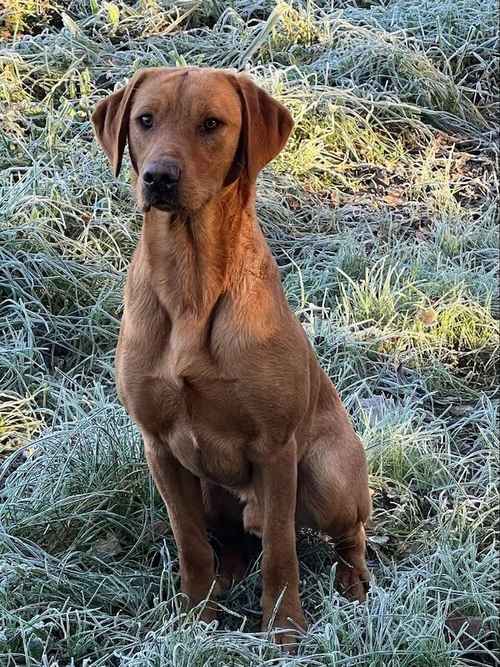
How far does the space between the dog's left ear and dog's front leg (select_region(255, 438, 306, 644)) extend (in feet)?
2.75

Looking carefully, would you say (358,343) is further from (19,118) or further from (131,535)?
(19,118)

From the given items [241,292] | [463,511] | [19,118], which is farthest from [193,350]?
[19,118]

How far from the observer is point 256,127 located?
3.01m

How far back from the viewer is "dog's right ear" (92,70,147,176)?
3.04 m

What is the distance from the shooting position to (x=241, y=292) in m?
3.08

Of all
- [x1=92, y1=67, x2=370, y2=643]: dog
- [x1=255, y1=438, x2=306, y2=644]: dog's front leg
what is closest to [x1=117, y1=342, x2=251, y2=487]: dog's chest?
[x1=92, y1=67, x2=370, y2=643]: dog

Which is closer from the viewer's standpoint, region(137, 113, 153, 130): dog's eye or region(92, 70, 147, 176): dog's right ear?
region(137, 113, 153, 130): dog's eye

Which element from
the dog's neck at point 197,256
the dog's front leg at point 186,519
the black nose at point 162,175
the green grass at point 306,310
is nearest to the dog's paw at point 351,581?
the green grass at point 306,310

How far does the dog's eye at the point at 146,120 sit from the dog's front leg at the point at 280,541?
1.01 meters

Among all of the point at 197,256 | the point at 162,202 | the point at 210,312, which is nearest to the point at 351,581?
the point at 210,312

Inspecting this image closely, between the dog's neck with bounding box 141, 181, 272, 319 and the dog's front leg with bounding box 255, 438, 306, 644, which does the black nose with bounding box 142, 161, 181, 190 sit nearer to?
the dog's neck with bounding box 141, 181, 272, 319

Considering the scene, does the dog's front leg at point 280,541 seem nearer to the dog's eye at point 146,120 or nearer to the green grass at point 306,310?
the green grass at point 306,310

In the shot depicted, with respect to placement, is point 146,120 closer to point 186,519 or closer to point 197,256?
point 197,256

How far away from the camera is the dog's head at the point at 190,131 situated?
9.26 feet
